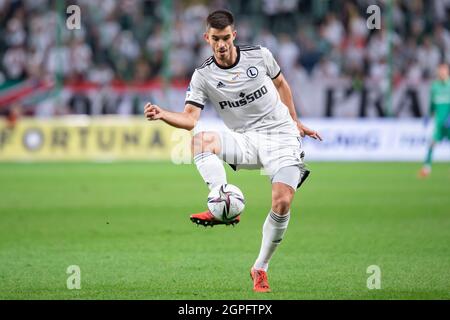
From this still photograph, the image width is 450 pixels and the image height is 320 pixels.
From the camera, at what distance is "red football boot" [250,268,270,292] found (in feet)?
24.7

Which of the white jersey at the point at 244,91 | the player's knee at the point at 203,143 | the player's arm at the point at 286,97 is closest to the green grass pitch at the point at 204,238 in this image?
the player's knee at the point at 203,143

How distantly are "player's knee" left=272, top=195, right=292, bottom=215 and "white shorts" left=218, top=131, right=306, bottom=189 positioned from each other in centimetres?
24

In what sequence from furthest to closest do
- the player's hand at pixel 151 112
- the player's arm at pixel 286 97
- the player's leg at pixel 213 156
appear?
the player's arm at pixel 286 97
the player's leg at pixel 213 156
the player's hand at pixel 151 112

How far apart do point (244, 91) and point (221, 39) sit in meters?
0.55

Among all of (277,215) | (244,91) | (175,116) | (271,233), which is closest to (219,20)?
(244,91)

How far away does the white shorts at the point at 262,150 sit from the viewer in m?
7.72

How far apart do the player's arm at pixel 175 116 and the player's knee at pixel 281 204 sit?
91 cm

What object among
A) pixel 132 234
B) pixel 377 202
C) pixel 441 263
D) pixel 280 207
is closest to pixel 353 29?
pixel 377 202

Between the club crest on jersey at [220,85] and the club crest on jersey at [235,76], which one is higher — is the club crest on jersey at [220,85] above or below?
below

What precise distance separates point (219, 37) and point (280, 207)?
1.42 metres

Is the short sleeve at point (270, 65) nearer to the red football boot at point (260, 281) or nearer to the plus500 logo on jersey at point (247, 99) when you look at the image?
the plus500 logo on jersey at point (247, 99)

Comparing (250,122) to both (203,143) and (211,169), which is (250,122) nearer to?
(203,143)

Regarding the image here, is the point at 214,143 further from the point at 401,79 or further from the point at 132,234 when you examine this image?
the point at 401,79

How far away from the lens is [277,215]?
761 centimetres
